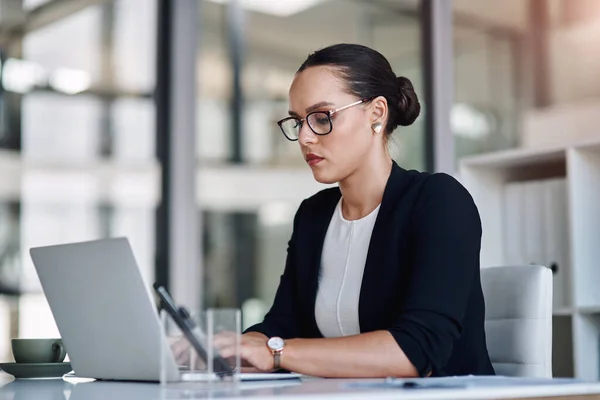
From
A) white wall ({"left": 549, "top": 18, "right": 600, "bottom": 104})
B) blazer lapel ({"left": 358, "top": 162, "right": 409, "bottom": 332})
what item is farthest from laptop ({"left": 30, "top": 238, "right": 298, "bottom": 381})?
white wall ({"left": 549, "top": 18, "right": 600, "bottom": 104})

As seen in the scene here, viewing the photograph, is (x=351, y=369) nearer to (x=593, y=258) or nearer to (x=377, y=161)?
(x=377, y=161)

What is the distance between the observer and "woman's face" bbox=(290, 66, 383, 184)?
1973 millimetres

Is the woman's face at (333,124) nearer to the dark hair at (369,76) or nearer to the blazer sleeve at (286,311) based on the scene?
the dark hair at (369,76)

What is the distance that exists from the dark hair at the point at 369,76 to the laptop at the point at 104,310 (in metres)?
0.74

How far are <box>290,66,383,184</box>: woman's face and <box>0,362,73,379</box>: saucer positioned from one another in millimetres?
677

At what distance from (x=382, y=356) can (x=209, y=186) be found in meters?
2.98

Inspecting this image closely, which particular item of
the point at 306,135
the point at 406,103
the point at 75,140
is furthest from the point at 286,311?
the point at 75,140

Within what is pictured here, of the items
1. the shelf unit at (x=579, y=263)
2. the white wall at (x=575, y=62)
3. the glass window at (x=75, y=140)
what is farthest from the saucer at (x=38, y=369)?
the white wall at (x=575, y=62)

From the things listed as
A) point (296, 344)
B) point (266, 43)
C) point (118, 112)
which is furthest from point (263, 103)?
point (296, 344)

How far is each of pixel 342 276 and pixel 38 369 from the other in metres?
0.68

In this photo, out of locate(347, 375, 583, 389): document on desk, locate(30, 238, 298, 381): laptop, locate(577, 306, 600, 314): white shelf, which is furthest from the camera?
locate(577, 306, 600, 314): white shelf

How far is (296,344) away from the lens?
1607 millimetres

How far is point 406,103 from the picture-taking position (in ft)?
6.97

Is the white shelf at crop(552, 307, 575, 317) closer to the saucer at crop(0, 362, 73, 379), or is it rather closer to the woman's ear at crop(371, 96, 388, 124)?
the woman's ear at crop(371, 96, 388, 124)
